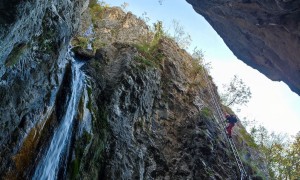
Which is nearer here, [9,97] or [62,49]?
[9,97]

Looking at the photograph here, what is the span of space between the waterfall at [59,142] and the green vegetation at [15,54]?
2.90 metres

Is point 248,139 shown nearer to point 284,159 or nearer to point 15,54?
point 284,159

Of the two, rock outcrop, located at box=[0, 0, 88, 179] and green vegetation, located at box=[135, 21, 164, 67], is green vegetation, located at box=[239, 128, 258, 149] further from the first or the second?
rock outcrop, located at box=[0, 0, 88, 179]

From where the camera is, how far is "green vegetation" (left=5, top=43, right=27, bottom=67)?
536 cm

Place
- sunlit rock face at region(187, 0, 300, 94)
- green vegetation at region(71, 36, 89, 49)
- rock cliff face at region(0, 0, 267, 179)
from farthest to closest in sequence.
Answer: sunlit rock face at region(187, 0, 300, 94) → green vegetation at region(71, 36, 89, 49) → rock cliff face at region(0, 0, 267, 179)

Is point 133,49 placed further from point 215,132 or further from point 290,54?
point 290,54

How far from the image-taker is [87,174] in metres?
9.16

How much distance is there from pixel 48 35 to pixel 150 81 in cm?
684

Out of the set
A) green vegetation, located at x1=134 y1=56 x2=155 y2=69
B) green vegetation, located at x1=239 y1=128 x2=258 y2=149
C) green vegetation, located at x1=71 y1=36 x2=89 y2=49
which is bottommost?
green vegetation, located at x1=239 y1=128 x2=258 y2=149

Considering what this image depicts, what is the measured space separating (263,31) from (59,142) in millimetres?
13844

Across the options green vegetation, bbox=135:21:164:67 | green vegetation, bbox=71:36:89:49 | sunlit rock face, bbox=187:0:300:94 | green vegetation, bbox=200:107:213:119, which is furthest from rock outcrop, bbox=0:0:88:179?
sunlit rock face, bbox=187:0:300:94

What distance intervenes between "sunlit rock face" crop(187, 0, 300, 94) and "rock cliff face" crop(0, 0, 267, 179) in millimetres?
3594

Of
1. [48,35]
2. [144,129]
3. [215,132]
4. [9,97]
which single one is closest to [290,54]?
[215,132]

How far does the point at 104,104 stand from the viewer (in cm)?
1092
